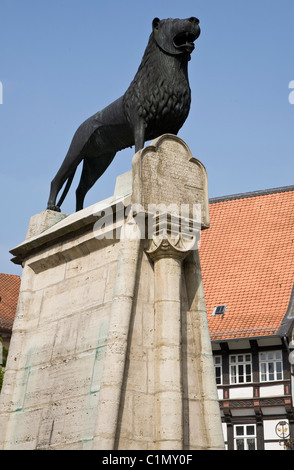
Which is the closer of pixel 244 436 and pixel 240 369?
pixel 244 436

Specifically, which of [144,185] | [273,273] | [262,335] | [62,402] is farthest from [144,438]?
[273,273]

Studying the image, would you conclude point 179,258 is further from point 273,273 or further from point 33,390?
point 273,273

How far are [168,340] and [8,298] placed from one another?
38092 millimetres

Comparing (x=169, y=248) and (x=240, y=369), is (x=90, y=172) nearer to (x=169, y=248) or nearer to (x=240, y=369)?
(x=169, y=248)

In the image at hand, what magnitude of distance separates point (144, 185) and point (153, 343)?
1.53m

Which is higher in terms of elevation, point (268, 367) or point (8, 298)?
point (8, 298)

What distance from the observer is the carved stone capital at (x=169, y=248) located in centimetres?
754

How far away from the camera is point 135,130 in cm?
838

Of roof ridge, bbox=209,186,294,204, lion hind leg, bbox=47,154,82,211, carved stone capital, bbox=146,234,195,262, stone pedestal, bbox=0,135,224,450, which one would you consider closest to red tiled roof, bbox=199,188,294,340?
roof ridge, bbox=209,186,294,204

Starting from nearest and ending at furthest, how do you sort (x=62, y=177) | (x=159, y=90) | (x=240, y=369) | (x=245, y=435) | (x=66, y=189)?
1. (x=159, y=90)
2. (x=62, y=177)
3. (x=66, y=189)
4. (x=245, y=435)
5. (x=240, y=369)

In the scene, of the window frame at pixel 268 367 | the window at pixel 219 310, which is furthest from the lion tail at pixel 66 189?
the window at pixel 219 310

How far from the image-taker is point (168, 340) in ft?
23.8

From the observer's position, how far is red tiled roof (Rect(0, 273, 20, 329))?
41250mm

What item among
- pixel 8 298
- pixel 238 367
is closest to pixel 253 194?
pixel 238 367
